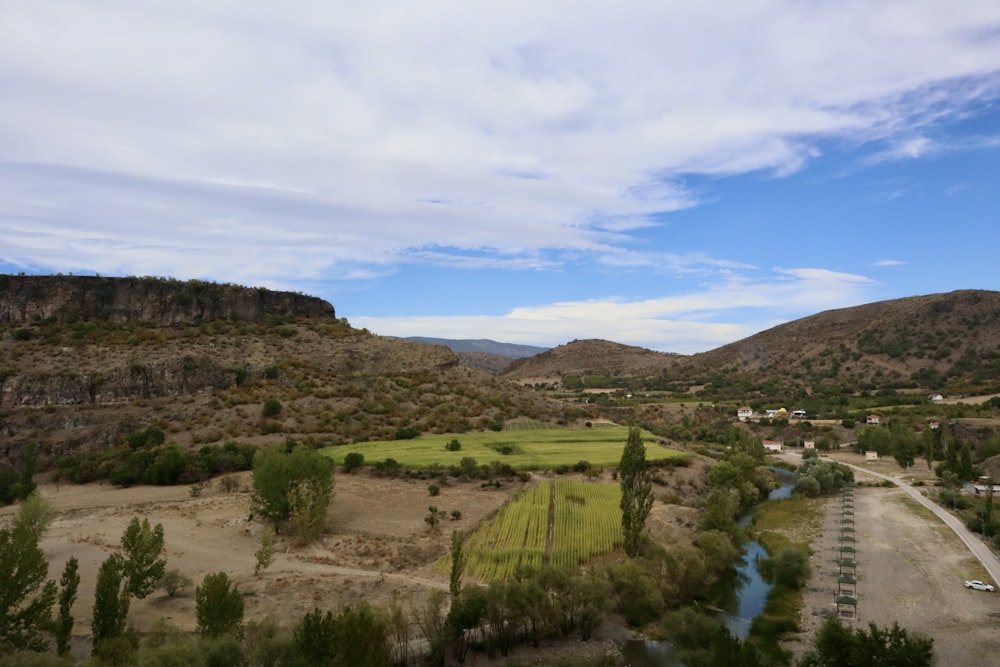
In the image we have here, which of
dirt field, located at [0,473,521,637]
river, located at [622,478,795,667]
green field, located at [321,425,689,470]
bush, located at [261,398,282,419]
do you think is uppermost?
bush, located at [261,398,282,419]

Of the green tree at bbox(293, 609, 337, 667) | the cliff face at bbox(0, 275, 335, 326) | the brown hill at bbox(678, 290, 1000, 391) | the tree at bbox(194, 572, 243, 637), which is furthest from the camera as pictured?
the brown hill at bbox(678, 290, 1000, 391)

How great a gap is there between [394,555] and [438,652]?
37.6 ft

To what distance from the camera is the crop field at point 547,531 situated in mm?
33812

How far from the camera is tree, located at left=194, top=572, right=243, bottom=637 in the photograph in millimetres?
23078

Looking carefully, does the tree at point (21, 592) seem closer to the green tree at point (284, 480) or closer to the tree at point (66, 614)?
the tree at point (66, 614)

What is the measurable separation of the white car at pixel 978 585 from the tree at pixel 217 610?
124 ft

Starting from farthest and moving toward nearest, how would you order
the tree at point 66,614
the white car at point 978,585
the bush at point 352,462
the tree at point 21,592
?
the bush at point 352,462 → the white car at point 978,585 → the tree at point 66,614 → the tree at point 21,592

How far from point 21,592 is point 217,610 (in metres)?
6.91

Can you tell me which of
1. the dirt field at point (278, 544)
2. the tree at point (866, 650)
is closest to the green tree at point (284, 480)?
the dirt field at point (278, 544)

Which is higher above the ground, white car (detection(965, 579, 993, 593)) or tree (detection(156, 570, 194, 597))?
white car (detection(965, 579, 993, 593))

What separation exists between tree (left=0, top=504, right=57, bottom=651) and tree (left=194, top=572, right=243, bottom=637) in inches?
209

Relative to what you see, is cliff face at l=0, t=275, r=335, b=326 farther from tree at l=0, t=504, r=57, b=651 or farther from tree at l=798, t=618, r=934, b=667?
tree at l=798, t=618, r=934, b=667

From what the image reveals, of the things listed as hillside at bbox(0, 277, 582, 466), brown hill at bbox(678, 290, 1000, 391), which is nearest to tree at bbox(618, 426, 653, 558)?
hillside at bbox(0, 277, 582, 466)

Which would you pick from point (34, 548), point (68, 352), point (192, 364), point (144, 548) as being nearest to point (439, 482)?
point (144, 548)
